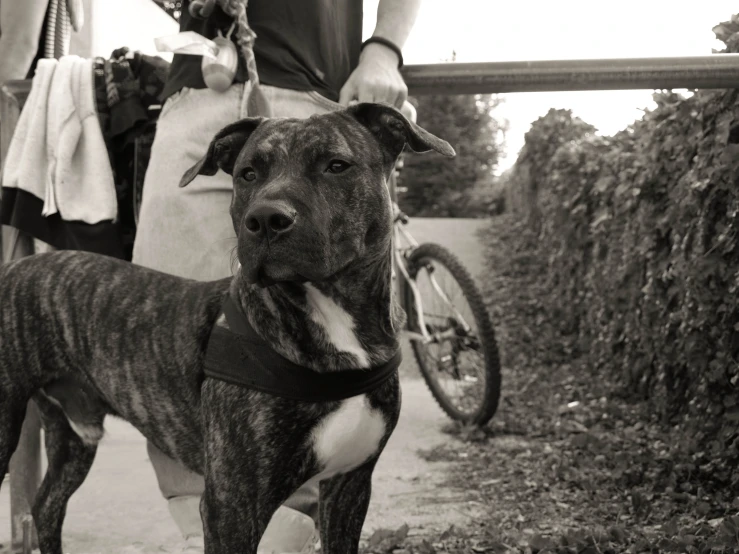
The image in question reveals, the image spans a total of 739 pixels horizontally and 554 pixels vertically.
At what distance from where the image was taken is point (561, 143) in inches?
417

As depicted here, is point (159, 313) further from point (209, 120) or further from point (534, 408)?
point (534, 408)

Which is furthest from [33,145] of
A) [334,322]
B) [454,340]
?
[454,340]

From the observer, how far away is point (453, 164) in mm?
21828

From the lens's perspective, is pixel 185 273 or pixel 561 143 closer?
pixel 185 273

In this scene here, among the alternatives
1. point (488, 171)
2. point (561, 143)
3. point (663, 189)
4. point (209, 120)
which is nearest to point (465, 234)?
point (561, 143)

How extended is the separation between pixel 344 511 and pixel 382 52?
58.3 inches

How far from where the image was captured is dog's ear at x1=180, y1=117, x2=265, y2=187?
264cm

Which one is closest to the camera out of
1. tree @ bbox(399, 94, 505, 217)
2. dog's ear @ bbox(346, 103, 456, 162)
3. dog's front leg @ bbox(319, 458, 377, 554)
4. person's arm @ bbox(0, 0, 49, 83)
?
dog's ear @ bbox(346, 103, 456, 162)

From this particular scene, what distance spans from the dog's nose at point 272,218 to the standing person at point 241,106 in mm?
786

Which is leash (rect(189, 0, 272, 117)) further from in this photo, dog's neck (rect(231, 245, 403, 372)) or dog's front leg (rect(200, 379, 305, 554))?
dog's front leg (rect(200, 379, 305, 554))

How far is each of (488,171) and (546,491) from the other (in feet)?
61.9

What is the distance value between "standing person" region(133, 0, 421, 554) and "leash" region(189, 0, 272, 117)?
46 millimetres

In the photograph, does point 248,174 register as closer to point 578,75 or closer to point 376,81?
point 376,81

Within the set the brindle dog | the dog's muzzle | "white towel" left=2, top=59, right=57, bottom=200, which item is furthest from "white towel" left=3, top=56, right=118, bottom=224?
the dog's muzzle
